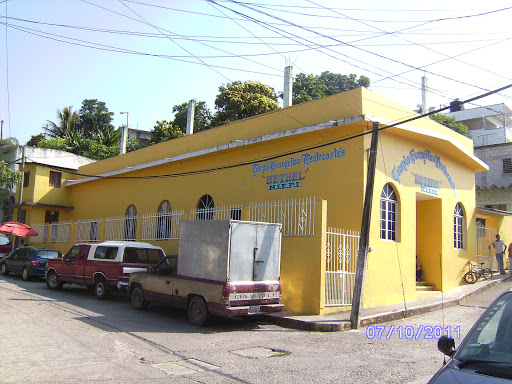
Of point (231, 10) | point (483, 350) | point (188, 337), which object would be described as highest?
point (231, 10)

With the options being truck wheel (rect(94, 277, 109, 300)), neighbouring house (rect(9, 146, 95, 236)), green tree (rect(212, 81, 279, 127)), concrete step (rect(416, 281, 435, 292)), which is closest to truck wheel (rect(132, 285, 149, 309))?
truck wheel (rect(94, 277, 109, 300))

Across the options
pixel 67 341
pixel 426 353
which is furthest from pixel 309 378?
pixel 67 341

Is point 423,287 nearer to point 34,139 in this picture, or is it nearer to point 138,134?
point 34,139

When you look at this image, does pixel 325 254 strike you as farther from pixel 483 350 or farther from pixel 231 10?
pixel 483 350

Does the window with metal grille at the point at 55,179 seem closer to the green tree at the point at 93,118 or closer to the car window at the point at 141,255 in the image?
the car window at the point at 141,255

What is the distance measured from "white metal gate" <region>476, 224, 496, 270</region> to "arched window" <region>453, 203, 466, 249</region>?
5.11 feet

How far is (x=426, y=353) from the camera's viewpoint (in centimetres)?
782

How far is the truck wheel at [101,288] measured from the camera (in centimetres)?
1350

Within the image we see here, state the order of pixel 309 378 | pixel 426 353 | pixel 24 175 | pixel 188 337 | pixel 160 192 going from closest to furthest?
1. pixel 309 378
2. pixel 426 353
3. pixel 188 337
4. pixel 160 192
5. pixel 24 175

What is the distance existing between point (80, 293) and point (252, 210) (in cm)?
642

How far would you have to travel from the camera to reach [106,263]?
13.6 metres

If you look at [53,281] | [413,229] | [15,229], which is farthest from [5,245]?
[413,229]

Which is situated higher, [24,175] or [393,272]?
[24,175]
